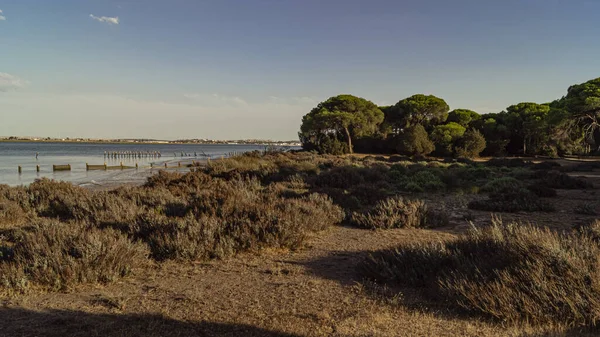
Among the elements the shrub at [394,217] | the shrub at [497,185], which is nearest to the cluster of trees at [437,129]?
the shrub at [497,185]

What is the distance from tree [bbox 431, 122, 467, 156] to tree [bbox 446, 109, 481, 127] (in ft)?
12.6

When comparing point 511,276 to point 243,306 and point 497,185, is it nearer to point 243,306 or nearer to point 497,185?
point 243,306

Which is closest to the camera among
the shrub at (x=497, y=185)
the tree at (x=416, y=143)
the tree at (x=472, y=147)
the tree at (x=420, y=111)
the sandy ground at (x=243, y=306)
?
the sandy ground at (x=243, y=306)

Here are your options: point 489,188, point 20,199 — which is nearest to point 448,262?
point 489,188

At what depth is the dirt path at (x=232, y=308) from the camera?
3.44 m

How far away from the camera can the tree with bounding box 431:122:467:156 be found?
40.3 m

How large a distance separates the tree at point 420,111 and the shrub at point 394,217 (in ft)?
134

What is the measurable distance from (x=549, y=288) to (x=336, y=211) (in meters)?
5.38

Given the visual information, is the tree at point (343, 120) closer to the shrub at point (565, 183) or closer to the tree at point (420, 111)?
the tree at point (420, 111)

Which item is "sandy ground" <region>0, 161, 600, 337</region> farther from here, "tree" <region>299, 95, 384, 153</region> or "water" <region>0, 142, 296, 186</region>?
"tree" <region>299, 95, 384, 153</region>

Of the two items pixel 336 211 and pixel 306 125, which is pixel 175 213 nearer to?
pixel 336 211

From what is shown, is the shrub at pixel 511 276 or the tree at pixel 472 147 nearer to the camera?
the shrub at pixel 511 276

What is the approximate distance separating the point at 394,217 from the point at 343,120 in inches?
1465

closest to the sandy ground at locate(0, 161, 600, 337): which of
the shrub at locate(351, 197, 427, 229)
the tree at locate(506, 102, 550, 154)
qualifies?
the shrub at locate(351, 197, 427, 229)
